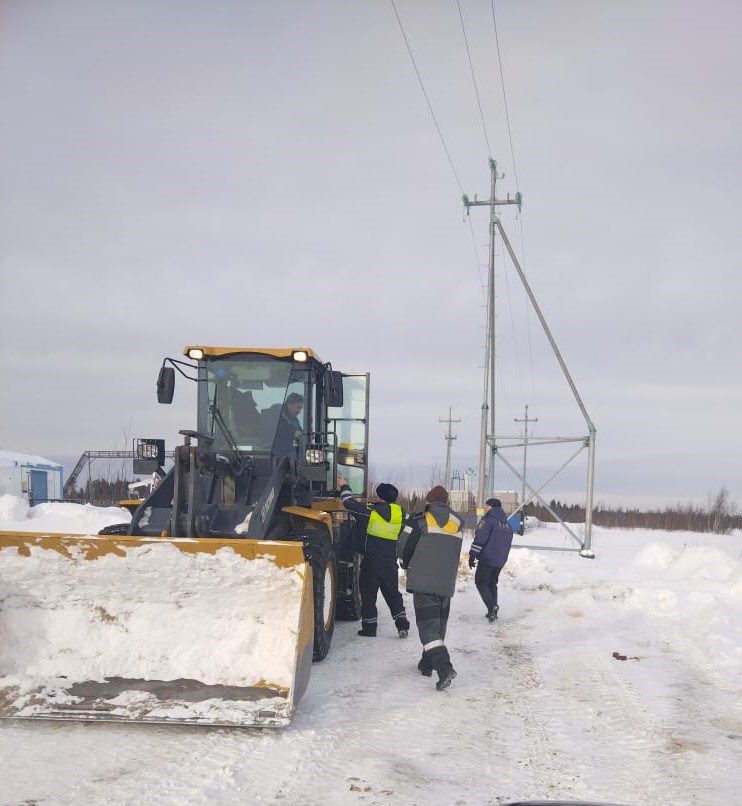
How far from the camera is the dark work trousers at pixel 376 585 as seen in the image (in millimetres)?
9039

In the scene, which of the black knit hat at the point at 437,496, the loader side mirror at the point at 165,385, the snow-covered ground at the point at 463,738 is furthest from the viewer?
the loader side mirror at the point at 165,385

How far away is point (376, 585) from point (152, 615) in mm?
3648

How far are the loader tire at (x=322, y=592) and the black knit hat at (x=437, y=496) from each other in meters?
1.10

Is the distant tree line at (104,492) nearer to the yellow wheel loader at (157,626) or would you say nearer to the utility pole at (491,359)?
the utility pole at (491,359)

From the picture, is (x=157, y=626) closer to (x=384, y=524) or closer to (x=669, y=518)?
(x=384, y=524)

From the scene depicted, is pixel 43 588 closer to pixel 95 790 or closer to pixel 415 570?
pixel 95 790

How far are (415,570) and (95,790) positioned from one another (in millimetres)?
3686

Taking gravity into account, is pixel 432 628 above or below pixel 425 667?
above

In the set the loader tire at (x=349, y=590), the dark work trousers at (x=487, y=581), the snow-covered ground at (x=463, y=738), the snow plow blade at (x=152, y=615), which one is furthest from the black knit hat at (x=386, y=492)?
the snow plow blade at (x=152, y=615)

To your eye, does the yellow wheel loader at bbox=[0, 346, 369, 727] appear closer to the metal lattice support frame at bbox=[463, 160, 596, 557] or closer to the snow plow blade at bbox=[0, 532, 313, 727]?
the snow plow blade at bbox=[0, 532, 313, 727]

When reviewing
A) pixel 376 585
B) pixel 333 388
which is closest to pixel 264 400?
pixel 333 388

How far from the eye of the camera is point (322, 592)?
7523 mm

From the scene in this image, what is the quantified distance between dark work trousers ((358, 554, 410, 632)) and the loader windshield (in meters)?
1.51

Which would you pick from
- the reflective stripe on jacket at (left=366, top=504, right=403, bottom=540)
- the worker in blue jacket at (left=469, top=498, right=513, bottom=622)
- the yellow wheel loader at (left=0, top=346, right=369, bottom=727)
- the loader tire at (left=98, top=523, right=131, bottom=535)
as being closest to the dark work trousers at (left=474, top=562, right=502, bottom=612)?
the worker in blue jacket at (left=469, top=498, right=513, bottom=622)
